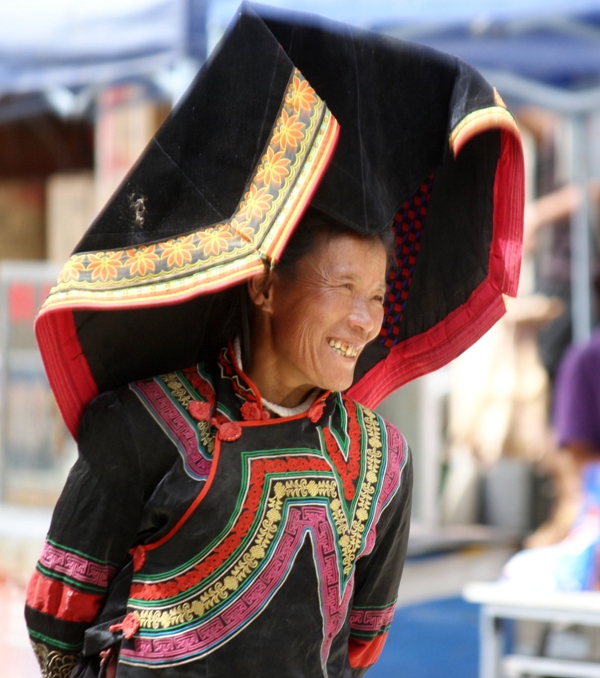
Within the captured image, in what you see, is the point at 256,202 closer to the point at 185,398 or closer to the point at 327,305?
the point at 327,305

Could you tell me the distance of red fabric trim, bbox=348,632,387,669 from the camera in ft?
6.64

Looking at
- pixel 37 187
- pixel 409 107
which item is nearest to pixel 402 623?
pixel 409 107

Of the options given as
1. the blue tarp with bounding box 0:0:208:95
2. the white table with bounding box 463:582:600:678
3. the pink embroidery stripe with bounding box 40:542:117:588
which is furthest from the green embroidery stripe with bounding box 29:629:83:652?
the blue tarp with bounding box 0:0:208:95

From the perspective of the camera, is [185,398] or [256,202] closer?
[256,202]

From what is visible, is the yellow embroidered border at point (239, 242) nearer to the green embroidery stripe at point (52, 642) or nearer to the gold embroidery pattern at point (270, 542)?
the gold embroidery pattern at point (270, 542)

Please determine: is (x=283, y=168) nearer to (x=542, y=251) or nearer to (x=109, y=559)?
(x=109, y=559)

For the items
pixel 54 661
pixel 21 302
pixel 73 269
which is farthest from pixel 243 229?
pixel 21 302

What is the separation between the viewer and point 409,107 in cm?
191

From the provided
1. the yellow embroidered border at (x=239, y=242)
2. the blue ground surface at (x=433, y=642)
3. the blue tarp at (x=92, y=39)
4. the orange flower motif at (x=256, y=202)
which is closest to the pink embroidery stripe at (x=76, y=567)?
the yellow embroidered border at (x=239, y=242)

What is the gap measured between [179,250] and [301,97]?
0.30 meters

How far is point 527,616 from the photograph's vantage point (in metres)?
3.89

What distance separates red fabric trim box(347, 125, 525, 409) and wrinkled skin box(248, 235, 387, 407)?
27 cm

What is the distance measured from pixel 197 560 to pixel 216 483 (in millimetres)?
125

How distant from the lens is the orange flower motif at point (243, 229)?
161 centimetres
